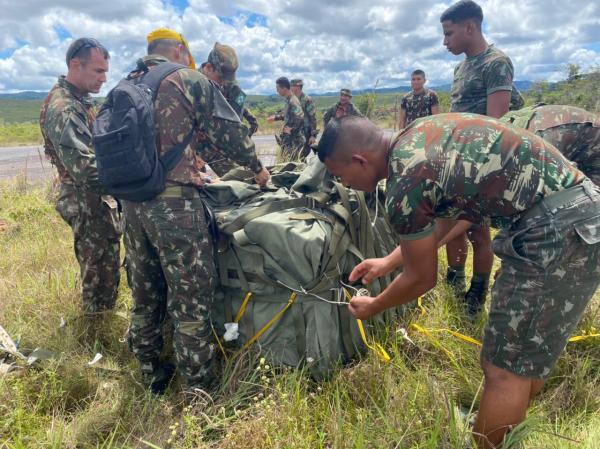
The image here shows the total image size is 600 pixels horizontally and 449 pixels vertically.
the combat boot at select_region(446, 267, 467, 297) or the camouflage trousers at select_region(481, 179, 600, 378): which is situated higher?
the camouflage trousers at select_region(481, 179, 600, 378)

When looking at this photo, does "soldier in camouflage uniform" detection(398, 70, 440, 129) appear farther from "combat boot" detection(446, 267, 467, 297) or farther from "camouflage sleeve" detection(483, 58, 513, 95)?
"combat boot" detection(446, 267, 467, 297)

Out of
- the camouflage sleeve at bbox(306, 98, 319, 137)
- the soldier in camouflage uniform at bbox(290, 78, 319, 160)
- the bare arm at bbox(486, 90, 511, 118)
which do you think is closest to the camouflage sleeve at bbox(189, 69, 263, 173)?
the bare arm at bbox(486, 90, 511, 118)

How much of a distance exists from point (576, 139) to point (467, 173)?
1317mm

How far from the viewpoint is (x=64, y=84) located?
2.86 metres

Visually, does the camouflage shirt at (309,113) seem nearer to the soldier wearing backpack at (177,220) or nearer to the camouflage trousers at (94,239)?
the camouflage trousers at (94,239)

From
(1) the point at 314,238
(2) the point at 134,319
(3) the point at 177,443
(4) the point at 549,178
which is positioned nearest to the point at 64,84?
(2) the point at 134,319

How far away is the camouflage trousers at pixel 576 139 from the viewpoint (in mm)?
2398

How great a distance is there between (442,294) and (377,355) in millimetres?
1014

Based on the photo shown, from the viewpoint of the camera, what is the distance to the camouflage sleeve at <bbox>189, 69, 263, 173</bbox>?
222cm

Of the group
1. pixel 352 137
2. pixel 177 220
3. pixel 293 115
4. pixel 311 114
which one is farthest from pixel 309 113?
pixel 352 137

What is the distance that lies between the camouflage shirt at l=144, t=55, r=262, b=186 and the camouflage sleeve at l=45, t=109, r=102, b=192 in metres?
0.70

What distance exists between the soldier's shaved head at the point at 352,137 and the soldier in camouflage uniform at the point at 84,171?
1.65 m

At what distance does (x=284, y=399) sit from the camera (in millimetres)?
1931

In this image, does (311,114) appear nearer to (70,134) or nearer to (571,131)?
(70,134)
